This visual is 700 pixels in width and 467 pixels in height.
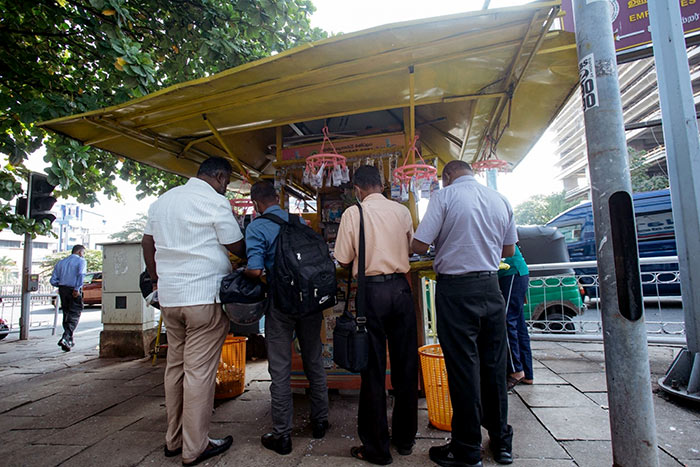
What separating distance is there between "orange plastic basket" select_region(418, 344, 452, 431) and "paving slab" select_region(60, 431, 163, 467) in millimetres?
2048

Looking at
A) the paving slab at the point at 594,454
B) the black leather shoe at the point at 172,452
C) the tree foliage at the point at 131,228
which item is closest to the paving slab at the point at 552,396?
the paving slab at the point at 594,454

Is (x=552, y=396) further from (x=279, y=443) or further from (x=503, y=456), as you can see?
(x=279, y=443)

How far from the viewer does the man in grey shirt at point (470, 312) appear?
7.37ft

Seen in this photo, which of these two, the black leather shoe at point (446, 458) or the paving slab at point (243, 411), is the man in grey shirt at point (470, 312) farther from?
the paving slab at point (243, 411)

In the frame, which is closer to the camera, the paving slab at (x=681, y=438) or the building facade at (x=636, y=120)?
the paving slab at (x=681, y=438)

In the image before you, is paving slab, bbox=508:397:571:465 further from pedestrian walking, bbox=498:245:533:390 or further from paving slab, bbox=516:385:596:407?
pedestrian walking, bbox=498:245:533:390

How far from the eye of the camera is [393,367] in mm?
2521

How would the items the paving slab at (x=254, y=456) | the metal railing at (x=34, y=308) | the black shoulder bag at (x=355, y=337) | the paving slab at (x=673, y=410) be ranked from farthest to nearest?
the metal railing at (x=34, y=308) → the paving slab at (x=673, y=410) → the paving slab at (x=254, y=456) → the black shoulder bag at (x=355, y=337)

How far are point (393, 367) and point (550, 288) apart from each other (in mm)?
4435

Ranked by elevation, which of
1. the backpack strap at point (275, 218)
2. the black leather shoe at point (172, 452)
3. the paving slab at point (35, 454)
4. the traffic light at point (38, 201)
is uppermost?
the traffic light at point (38, 201)

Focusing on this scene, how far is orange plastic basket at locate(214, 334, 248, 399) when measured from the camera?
12.0ft

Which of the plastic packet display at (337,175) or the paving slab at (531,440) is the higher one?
the plastic packet display at (337,175)

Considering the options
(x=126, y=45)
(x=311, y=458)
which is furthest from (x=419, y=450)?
(x=126, y=45)

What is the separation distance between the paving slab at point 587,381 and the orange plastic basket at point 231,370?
343 centimetres
